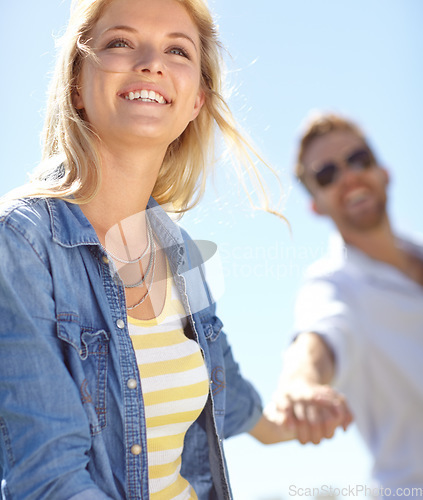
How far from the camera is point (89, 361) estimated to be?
3.36 feet

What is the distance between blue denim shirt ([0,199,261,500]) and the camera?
902mm

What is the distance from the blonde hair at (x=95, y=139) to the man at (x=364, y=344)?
48 centimetres

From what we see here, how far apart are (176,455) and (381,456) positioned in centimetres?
73

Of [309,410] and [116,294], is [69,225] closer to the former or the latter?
[116,294]

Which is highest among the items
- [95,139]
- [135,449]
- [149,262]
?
[95,139]

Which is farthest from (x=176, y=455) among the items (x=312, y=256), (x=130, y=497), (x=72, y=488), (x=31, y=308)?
(x=312, y=256)

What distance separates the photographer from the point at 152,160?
51.1 inches

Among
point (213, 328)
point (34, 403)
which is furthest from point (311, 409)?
point (213, 328)

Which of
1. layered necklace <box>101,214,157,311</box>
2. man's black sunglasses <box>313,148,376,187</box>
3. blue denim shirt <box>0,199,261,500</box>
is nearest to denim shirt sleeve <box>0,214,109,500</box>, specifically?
blue denim shirt <box>0,199,261,500</box>

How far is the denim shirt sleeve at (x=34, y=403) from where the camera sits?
→ 2.92ft

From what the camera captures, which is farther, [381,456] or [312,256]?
[312,256]

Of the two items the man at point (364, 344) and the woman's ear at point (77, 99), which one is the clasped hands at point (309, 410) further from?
the woman's ear at point (77, 99)

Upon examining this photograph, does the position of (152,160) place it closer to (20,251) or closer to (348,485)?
(20,251)

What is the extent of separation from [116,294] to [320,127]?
0.68 m
